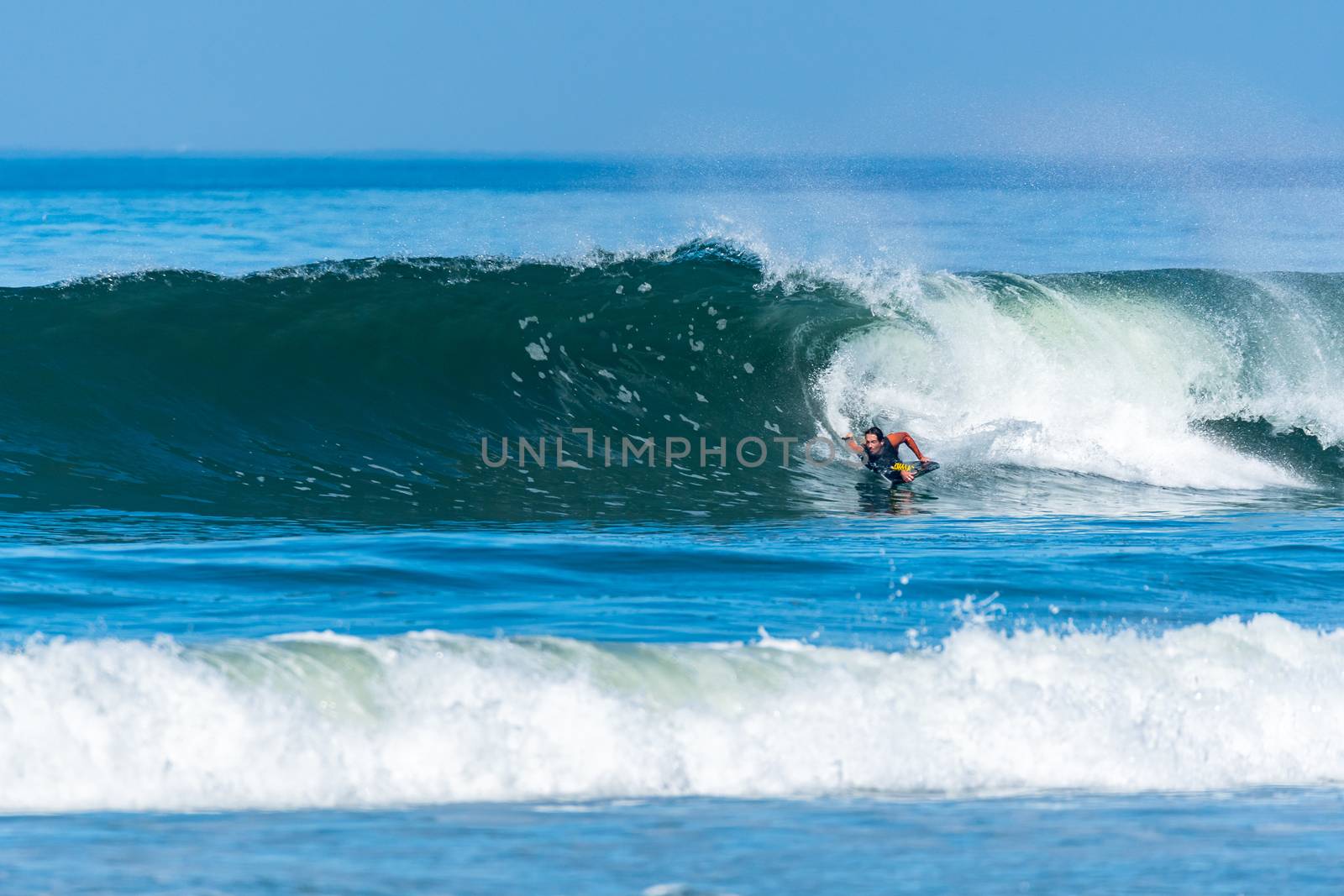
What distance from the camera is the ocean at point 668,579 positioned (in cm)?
529

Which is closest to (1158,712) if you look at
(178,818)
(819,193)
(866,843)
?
(866,843)

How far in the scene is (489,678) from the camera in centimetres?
633

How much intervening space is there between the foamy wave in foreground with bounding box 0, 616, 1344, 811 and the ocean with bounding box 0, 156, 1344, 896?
2 centimetres

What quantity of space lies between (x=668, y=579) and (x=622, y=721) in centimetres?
261

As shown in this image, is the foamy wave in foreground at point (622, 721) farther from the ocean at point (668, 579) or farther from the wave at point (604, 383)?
the wave at point (604, 383)

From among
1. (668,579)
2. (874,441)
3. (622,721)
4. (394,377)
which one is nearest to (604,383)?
(394,377)

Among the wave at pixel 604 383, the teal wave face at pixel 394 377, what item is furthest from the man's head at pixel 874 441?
the teal wave face at pixel 394 377

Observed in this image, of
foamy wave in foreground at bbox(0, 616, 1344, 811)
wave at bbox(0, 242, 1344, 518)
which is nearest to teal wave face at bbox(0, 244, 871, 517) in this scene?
wave at bbox(0, 242, 1344, 518)

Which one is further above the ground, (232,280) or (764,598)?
(232,280)

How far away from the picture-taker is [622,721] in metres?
6.20

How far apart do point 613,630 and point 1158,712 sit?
100 inches

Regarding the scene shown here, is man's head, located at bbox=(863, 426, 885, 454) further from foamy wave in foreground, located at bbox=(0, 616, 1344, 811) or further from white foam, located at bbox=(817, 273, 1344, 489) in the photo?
foamy wave in foreground, located at bbox=(0, 616, 1344, 811)

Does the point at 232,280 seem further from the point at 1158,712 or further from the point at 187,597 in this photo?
the point at 1158,712

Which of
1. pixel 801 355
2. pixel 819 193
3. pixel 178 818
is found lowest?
pixel 178 818
